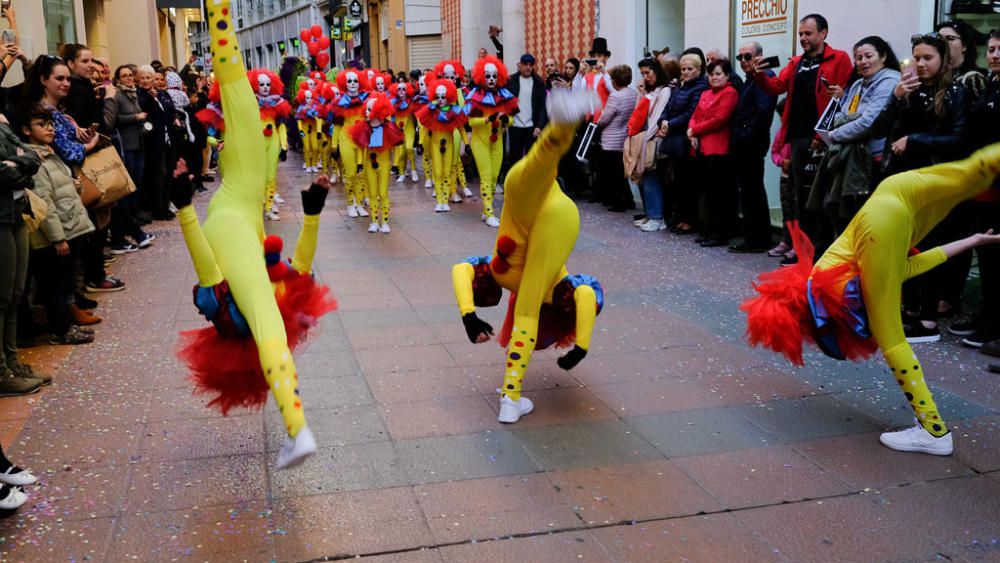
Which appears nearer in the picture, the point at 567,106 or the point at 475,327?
the point at 567,106

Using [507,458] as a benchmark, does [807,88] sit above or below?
above

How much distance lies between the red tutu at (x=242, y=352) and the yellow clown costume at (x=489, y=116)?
7561 millimetres

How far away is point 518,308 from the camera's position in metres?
5.21

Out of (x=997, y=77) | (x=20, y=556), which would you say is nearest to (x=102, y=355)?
(x=20, y=556)

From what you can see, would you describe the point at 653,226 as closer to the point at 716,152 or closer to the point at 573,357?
the point at 716,152

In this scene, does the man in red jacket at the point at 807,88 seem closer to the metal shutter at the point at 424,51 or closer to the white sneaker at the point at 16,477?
the white sneaker at the point at 16,477

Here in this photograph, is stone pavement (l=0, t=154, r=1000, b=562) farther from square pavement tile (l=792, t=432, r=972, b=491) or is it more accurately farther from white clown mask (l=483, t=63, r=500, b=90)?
white clown mask (l=483, t=63, r=500, b=90)

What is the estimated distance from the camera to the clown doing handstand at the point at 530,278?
16.2 feet

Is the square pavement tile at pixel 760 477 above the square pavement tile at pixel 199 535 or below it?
below

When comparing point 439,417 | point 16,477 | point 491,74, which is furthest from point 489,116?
point 16,477

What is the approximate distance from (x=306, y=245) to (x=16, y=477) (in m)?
1.58

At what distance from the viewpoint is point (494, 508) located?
164 inches

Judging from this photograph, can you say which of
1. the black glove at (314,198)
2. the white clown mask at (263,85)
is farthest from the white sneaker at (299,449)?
the white clown mask at (263,85)

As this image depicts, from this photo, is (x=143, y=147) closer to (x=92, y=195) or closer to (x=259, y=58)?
(x=92, y=195)
